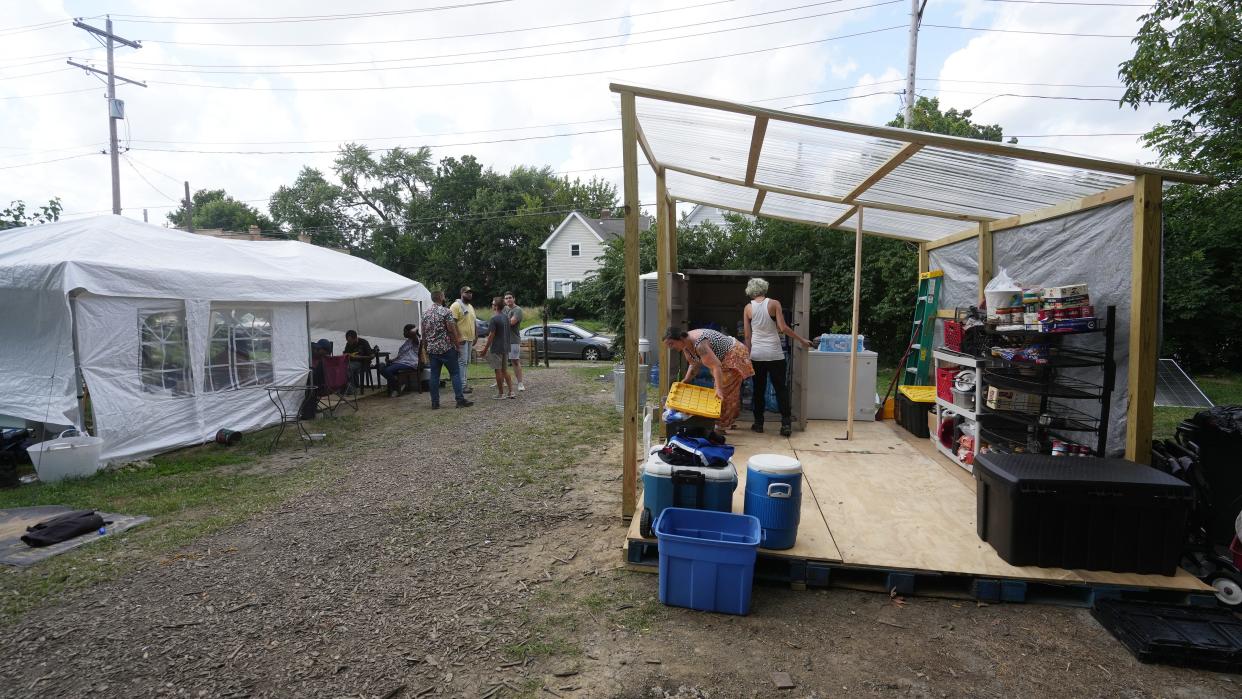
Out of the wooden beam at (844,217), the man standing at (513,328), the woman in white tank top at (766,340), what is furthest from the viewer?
the man standing at (513,328)

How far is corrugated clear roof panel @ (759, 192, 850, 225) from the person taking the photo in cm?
635

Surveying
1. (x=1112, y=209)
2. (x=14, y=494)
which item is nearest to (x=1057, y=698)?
(x=1112, y=209)

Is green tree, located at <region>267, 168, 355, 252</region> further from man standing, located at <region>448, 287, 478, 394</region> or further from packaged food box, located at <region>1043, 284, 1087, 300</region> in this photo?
packaged food box, located at <region>1043, 284, 1087, 300</region>

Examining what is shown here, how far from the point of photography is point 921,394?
6285mm

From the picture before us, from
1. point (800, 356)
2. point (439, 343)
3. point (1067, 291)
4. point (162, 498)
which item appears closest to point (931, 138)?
point (1067, 291)

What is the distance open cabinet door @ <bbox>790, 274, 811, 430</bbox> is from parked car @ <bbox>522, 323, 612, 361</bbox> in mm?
10611

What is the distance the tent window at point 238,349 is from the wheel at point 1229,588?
8.81 meters

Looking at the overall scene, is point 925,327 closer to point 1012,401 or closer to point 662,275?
point 1012,401

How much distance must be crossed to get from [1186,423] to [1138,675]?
7.09 ft

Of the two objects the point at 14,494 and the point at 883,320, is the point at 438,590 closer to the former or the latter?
the point at 14,494

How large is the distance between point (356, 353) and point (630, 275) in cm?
864

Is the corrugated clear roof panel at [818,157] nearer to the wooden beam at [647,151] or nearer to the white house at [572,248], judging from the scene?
the wooden beam at [647,151]

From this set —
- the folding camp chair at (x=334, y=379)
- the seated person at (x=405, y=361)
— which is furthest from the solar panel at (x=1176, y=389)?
the seated person at (x=405, y=361)

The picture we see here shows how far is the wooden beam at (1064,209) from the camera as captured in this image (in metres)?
3.80
